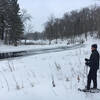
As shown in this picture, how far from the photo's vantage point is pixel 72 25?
341 feet

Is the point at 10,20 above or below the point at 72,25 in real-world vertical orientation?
below

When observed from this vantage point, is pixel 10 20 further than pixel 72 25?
No

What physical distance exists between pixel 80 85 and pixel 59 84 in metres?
0.75


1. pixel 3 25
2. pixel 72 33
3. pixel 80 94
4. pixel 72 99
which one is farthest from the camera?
pixel 72 33

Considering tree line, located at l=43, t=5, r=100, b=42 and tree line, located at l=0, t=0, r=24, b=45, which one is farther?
tree line, located at l=43, t=5, r=100, b=42

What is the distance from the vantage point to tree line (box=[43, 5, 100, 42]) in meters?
96.6

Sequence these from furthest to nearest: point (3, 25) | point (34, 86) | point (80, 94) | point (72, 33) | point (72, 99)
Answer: point (72, 33)
point (3, 25)
point (34, 86)
point (80, 94)
point (72, 99)

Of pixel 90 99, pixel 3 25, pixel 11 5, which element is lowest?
pixel 90 99

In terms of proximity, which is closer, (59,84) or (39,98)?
(39,98)

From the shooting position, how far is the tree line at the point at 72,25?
317 feet

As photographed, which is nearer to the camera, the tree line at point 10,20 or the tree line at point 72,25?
the tree line at point 10,20

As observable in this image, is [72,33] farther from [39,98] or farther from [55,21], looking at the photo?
[39,98]

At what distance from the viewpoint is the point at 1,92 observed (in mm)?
6336

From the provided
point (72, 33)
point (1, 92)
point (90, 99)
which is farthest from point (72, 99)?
point (72, 33)
